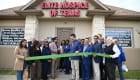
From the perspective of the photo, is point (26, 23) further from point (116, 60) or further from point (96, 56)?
point (116, 60)

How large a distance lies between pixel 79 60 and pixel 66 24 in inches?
212

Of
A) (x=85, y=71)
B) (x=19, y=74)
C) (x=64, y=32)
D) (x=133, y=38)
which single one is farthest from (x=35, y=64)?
(x=133, y=38)

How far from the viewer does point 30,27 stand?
12727 mm

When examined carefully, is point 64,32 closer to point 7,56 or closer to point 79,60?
point 7,56

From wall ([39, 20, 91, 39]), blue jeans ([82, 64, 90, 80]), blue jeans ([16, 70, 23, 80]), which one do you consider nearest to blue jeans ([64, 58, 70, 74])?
blue jeans ([82, 64, 90, 80])

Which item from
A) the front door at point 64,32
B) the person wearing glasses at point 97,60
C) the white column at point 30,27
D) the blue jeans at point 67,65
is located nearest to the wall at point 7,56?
the white column at point 30,27

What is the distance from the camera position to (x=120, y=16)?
43.4 feet

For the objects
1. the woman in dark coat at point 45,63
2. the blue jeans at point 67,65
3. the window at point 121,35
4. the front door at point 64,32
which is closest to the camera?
the woman in dark coat at point 45,63

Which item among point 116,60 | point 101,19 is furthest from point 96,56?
point 101,19

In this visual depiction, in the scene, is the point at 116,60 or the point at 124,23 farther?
the point at 124,23

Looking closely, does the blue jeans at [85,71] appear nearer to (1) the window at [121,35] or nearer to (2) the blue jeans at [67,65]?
(2) the blue jeans at [67,65]

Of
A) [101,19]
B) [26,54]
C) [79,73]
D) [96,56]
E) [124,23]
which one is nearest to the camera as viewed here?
[26,54]

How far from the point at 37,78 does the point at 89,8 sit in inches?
289

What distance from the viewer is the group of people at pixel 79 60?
23.8ft
